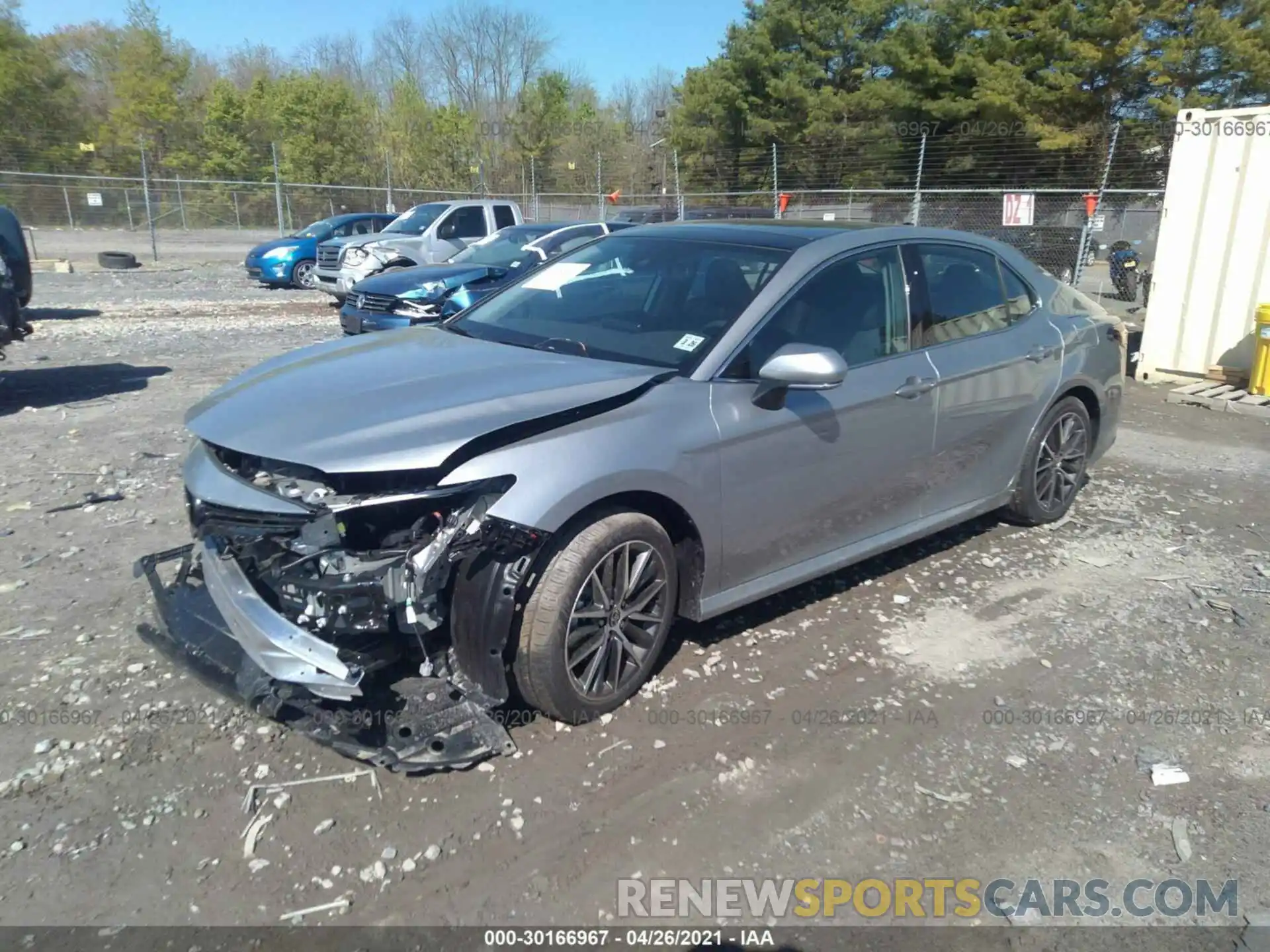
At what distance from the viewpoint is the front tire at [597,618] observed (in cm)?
313

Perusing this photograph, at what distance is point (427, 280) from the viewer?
33.3 feet

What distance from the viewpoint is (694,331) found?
3809 mm

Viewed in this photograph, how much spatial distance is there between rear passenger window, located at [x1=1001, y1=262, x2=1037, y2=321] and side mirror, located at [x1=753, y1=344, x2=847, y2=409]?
6.33 ft

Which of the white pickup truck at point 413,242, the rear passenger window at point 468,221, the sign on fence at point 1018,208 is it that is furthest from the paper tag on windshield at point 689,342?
the sign on fence at point 1018,208

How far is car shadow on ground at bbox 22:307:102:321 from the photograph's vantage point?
45.0 feet

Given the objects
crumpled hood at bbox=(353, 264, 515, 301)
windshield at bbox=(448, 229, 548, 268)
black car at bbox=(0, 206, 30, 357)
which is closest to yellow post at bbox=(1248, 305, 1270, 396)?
windshield at bbox=(448, 229, 548, 268)

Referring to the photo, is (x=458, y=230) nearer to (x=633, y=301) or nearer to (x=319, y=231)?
(x=319, y=231)

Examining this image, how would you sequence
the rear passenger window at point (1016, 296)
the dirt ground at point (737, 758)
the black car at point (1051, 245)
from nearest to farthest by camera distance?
1. the dirt ground at point (737, 758)
2. the rear passenger window at point (1016, 296)
3. the black car at point (1051, 245)

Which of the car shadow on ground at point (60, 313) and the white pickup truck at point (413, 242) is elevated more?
the white pickup truck at point (413, 242)

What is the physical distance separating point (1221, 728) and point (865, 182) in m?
27.5

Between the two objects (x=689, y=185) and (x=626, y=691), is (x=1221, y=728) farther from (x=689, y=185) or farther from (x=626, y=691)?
(x=689, y=185)

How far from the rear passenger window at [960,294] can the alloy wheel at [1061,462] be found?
83 centimetres

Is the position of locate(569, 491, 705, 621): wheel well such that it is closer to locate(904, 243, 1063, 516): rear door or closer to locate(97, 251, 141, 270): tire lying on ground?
locate(904, 243, 1063, 516): rear door

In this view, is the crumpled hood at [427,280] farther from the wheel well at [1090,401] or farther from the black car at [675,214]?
the black car at [675,214]
